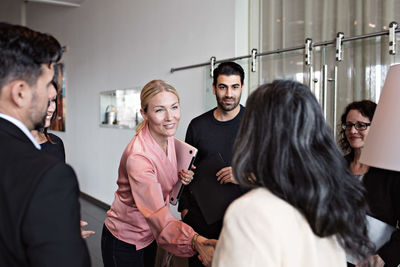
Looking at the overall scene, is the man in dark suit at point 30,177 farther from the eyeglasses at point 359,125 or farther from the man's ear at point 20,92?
the eyeglasses at point 359,125

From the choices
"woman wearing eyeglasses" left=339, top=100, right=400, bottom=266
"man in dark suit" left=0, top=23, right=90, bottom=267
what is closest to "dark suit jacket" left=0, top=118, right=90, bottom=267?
"man in dark suit" left=0, top=23, right=90, bottom=267

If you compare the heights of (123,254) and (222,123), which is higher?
(222,123)

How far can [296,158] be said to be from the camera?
0.89m

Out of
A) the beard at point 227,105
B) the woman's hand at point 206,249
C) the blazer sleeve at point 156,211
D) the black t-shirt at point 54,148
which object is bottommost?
the woman's hand at point 206,249

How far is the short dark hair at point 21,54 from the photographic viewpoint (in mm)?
940

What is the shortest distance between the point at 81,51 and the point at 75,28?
526 mm

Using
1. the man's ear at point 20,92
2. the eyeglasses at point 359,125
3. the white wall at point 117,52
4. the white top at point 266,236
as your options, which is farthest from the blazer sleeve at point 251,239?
the white wall at point 117,52

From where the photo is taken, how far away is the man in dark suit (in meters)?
0.85

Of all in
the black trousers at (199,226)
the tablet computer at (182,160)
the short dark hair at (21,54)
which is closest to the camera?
the short dark hair at (21,54)

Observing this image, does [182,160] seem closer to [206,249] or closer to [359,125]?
[206,249]

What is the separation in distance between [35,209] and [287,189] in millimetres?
609

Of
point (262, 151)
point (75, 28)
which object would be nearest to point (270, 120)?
point (262, 151)

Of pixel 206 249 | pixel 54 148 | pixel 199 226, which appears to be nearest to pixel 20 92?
pixel 206 249

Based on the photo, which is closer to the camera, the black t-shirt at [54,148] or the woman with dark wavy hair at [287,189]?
the woman with dark wavy hair at [287,189]
